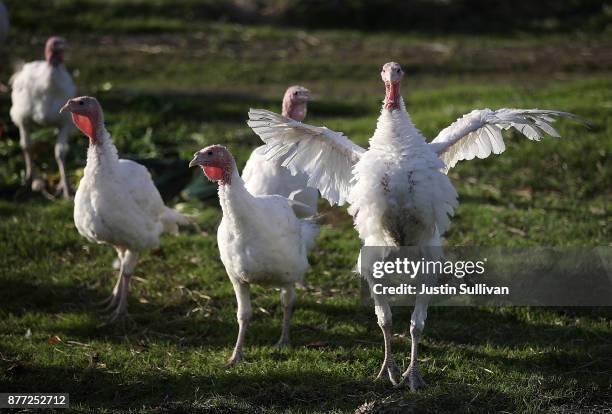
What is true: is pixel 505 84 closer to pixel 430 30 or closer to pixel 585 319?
pixel 430 30

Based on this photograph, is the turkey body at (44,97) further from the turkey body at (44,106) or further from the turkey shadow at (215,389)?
the turkey shadow at (215,389)

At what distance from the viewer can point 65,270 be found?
7863 millimetres

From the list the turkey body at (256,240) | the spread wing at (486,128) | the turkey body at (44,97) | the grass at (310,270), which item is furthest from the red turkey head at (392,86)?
the turkey body at (44,97)

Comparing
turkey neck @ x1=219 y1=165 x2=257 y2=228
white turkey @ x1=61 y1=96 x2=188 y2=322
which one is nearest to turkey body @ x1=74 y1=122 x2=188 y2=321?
white turkey @ x1=61 y1=96 x2=188 y2=322

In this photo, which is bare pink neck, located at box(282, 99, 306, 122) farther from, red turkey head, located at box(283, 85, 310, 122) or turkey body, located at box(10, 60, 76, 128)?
turkey body, located at box(10, 60, 76, 128)

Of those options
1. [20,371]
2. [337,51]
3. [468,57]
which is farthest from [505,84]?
[20,371]

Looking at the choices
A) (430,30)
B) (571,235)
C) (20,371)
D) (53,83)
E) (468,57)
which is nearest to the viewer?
(20,371)

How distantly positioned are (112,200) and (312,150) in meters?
1.75

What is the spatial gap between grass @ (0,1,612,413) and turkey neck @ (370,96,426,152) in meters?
1.55

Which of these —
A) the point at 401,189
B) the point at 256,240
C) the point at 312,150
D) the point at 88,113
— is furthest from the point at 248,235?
the point at 88,113

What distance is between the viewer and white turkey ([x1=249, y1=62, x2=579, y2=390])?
5398mm

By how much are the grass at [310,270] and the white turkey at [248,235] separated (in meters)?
0.60

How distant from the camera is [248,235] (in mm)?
5926

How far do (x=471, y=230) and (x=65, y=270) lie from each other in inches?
151
